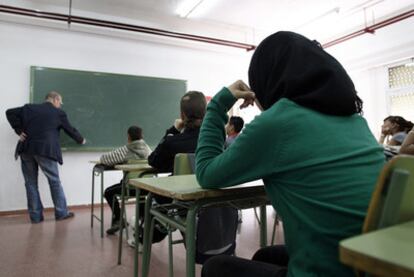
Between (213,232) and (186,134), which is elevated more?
(186,134)

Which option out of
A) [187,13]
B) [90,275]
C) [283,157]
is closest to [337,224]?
[283,157]

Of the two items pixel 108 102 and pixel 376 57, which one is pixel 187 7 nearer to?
pixel 108 102

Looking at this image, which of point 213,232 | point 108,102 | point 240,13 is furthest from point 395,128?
point 108,102

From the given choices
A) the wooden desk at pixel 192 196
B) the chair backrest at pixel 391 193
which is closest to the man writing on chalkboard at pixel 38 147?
the wooden desk at pixel 192 196

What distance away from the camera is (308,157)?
737mm

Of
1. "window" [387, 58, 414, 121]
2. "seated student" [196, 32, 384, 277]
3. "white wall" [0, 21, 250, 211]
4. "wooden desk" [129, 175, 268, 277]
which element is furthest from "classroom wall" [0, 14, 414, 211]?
"seated student" [196, 32, 384, 277]

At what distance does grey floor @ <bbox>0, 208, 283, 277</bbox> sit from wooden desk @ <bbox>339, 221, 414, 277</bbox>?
1.91m

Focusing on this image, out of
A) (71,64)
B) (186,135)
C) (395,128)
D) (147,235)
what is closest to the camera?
(147,235)

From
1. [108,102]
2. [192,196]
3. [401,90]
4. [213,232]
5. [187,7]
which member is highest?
[187,7]

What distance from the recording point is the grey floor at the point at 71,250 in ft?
7.50

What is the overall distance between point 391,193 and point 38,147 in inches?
161

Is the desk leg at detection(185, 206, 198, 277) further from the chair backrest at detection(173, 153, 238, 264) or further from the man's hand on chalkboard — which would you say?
the man's hand on chalkboard

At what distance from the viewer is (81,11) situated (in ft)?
15.1

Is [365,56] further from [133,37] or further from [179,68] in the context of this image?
[133,37]
